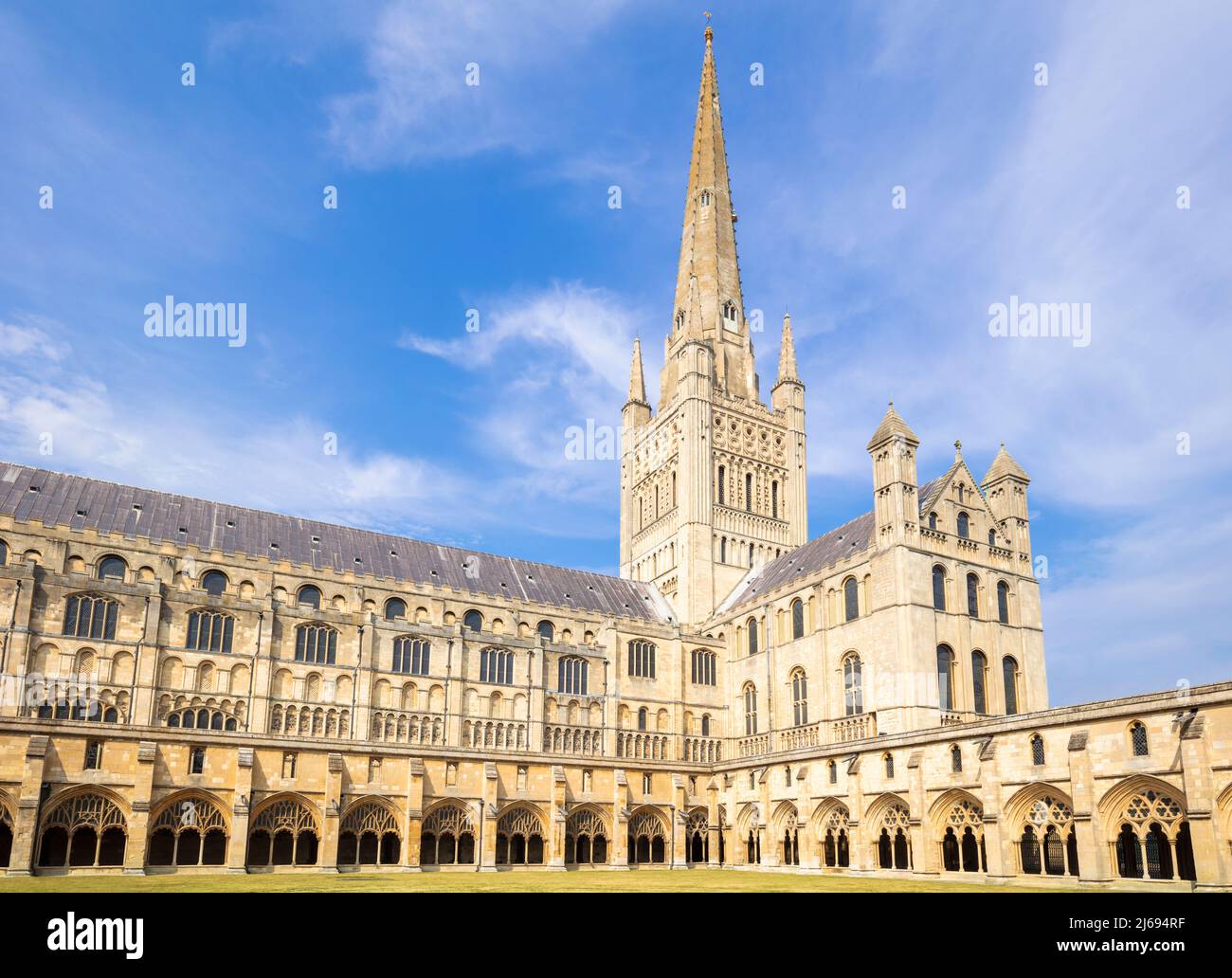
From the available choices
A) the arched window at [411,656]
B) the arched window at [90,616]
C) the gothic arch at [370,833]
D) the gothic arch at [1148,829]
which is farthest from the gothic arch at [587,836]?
the gothic arch at [1148,829]

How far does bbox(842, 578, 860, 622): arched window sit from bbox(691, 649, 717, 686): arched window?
46.6 feet

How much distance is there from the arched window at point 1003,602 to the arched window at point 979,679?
2878 millimetres

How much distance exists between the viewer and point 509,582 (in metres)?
68.7

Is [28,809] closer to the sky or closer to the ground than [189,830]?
closer to the sky

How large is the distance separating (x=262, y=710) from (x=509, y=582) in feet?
67.5

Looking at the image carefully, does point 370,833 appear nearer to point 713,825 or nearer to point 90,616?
point 90,616

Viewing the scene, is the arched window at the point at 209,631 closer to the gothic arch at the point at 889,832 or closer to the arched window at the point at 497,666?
the arched window at the point at 497,666

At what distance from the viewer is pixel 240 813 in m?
46.2

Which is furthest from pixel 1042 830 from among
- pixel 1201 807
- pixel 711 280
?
pixel 711 280

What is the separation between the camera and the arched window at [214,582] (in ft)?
182

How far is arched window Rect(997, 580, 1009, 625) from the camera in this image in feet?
185

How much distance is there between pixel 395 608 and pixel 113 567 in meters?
16.2
